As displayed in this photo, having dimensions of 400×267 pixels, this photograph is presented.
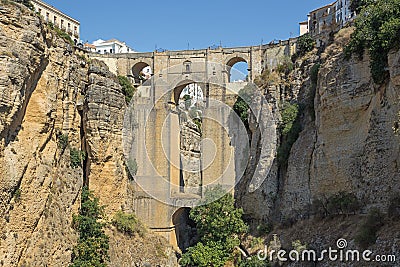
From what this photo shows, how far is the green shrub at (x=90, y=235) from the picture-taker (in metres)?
24.2

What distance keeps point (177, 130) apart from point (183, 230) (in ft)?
21.5

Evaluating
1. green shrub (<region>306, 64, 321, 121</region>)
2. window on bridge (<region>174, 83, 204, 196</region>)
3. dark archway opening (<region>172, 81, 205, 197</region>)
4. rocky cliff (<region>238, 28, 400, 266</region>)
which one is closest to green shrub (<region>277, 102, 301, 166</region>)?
rocky cliff (<region>238, 28, 400, 266</region>)

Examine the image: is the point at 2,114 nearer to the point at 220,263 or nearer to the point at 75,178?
the point at 75,178

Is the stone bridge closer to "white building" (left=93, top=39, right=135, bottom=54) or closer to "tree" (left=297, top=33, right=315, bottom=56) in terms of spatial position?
"tree" (left=297, top=33, right=315, bottom=56)

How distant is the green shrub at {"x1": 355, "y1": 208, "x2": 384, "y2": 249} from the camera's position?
643 inches

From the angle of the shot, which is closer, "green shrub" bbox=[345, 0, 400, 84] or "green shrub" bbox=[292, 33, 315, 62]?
"green shrub" bbox=[345, 0, 400, 84]

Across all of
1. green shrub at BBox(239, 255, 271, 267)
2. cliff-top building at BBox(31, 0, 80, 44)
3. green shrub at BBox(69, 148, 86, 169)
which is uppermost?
cliff-top building at BBox(31, 0, 80, 44)

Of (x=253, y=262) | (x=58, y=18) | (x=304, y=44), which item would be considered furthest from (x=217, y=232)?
(x=58, y=18)

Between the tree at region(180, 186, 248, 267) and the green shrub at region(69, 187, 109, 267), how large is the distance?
4.65 meters

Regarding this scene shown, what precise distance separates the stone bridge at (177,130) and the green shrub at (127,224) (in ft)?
3.83

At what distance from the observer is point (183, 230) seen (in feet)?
109

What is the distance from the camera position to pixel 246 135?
3095cm

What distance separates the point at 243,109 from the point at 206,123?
257 cm

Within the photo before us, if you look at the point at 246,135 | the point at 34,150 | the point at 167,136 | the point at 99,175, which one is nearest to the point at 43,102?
the point at 34,150
